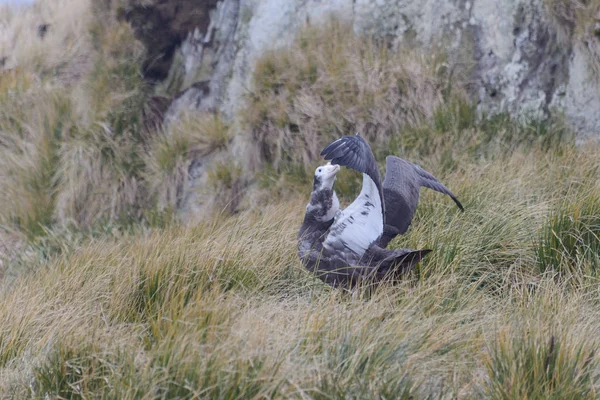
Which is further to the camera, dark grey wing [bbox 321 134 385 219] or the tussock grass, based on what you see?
the tussock grass

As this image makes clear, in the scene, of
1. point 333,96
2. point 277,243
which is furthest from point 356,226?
point 333,96

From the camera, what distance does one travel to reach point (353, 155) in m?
3.39

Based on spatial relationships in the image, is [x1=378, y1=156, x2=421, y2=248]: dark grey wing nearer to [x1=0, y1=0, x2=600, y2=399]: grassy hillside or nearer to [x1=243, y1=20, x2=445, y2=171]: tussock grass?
[x1=0, y1=0, x2=600, y2=399]: grassy hillside

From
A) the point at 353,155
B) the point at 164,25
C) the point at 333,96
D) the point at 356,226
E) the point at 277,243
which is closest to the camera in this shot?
the point at 353,155

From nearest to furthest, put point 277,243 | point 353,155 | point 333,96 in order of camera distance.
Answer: point 353,155, point 277,243, point 333,96

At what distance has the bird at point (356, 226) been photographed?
3.43 m

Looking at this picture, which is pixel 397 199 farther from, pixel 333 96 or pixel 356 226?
pixel 333 96

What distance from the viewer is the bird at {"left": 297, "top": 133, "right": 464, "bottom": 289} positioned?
3.43m

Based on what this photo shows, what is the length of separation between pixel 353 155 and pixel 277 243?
1.13m

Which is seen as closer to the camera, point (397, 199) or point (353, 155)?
point (353, 155)

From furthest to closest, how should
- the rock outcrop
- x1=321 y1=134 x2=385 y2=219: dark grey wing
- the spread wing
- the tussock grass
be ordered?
the tussock grass, the rock outcrop, the spread wing, x1=321 y1=134 x2=385 y2=219: dark grey wing

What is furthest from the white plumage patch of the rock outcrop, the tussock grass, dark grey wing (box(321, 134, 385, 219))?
the rock outcrop

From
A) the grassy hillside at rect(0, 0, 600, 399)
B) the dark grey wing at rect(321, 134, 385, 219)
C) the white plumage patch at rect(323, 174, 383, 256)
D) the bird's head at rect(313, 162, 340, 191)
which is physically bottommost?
the grassy hillside at rect(0, 0, 600, 399)

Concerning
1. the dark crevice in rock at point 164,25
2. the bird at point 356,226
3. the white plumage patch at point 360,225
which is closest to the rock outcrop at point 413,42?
the dark crevice in rock at point 164,25
